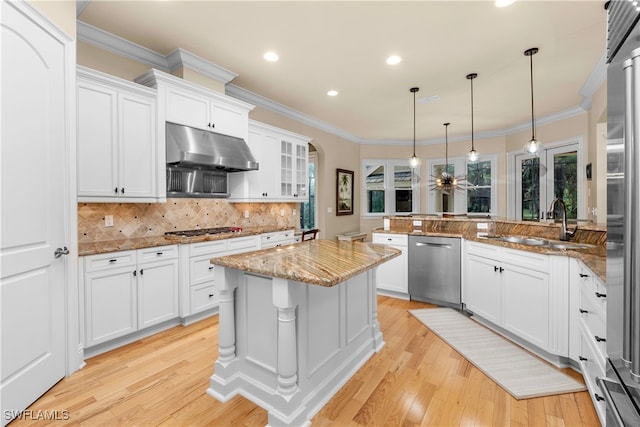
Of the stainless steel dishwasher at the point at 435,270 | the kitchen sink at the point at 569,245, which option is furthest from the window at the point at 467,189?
the kitchen sink at the point at 569,245

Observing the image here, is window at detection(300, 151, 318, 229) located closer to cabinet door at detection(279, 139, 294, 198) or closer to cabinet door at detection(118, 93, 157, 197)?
cabinet door at detection(279, 139, 294, 198)

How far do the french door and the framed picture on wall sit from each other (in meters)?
3.47

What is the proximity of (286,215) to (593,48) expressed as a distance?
4.43m

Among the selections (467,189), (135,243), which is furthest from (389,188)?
(135,243)

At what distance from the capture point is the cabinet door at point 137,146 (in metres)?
2.74

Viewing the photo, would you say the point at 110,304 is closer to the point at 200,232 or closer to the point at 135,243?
the point at 135,243

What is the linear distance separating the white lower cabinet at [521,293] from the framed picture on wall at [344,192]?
3.45m

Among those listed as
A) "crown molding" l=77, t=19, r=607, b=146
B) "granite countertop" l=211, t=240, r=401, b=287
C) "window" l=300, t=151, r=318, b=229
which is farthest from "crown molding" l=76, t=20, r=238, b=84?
"window" l=300, t=151, r=318, b=229

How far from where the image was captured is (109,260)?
2.48m

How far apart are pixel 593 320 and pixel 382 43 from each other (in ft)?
9.25

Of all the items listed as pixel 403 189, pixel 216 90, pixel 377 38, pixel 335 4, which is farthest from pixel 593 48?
pixel 403 189

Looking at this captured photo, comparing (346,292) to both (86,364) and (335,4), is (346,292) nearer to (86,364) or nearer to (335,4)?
(86,364)

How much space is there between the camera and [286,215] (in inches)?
205

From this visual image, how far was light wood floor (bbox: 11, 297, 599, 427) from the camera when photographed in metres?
1.74
